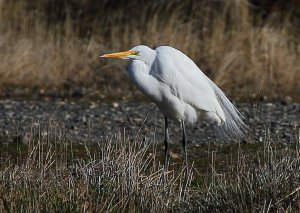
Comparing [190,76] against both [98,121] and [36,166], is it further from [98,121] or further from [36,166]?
[98,121]

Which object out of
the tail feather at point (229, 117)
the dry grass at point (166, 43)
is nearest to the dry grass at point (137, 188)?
the tail feather at point (229, 117)

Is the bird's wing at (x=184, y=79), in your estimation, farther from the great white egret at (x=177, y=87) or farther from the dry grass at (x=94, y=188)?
the dry grass at (x=94, y=188)

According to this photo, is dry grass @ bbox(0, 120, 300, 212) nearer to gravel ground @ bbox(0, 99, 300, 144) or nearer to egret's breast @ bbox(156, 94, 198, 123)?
egret's breast @ bbox(156, 94, 198, 123)

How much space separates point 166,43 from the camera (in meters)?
13.8

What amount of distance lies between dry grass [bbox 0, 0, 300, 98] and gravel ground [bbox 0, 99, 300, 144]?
0.76m

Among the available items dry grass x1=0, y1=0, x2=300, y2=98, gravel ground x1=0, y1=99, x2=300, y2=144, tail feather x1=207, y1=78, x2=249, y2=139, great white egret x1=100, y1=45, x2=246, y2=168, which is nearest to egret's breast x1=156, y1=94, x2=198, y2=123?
great white egret x1=100, y1=45, x2=246, y2=168

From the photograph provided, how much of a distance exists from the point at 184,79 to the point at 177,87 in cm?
10

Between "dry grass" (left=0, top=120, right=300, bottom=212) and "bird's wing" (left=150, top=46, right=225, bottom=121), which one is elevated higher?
"bird's wing" (left=150, top=46, right=225, bottom=121)

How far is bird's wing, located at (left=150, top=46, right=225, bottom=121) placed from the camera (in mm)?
8242

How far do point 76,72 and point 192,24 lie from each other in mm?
1945

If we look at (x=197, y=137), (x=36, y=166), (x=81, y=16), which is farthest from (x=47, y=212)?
(x=81, y=16)

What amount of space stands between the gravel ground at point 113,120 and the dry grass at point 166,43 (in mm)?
756

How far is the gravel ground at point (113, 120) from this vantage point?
33.2 ft

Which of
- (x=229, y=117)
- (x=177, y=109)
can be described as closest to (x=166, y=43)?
(x=229, y=117)
